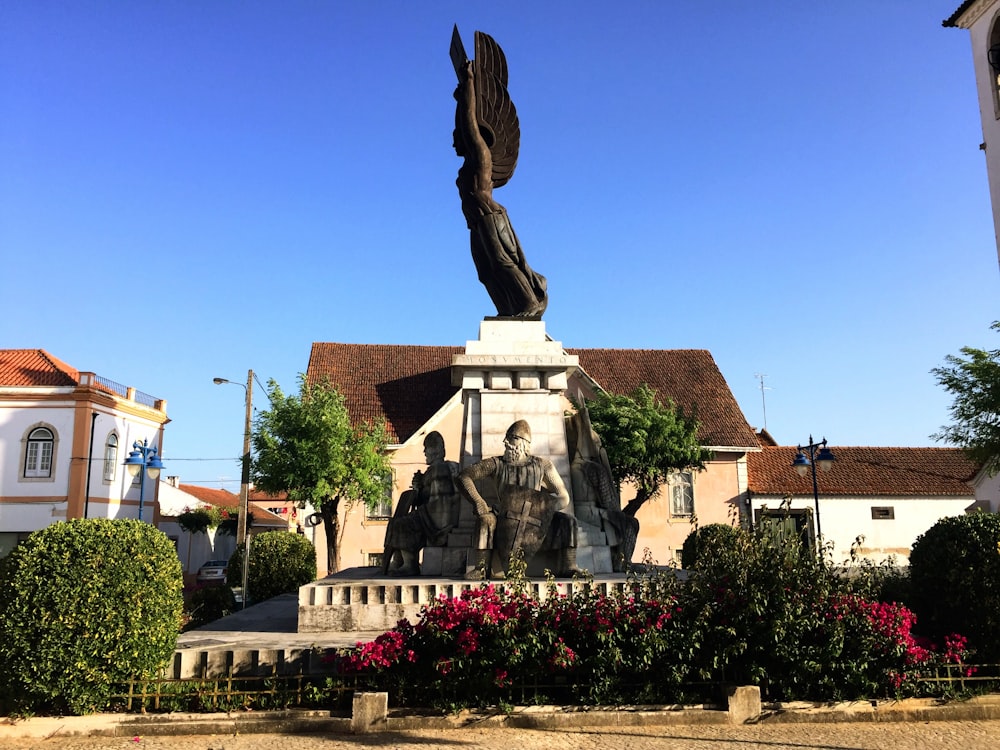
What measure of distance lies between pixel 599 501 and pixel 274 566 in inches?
409

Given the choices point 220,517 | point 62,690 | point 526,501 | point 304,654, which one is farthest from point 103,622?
point 220,517

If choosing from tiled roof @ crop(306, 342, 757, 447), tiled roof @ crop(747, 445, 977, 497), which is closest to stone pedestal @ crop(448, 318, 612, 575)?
tiled roof @ crop(306, 342, 757, 447)

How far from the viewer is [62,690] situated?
5996mm

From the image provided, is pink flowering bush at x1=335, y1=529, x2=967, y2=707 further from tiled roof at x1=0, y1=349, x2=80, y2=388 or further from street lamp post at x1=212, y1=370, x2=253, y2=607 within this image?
tiled roof at x1=0, y1=349, x2=80, y2=388

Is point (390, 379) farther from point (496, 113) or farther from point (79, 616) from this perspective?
point (79, 616)

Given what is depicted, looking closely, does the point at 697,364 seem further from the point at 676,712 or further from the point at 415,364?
the point at 676,712

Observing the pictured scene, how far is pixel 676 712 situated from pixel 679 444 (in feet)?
57.9

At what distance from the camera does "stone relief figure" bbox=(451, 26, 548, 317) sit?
11.0m

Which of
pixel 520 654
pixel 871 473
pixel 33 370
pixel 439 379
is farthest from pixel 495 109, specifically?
pixel 33 370

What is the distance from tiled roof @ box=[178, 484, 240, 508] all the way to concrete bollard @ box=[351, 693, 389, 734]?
146 ft

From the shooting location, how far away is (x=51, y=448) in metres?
31.5

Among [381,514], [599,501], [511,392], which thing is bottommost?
[599,501]

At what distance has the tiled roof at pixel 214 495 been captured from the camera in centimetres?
4906

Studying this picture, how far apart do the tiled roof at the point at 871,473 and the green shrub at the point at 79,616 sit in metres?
26.2
